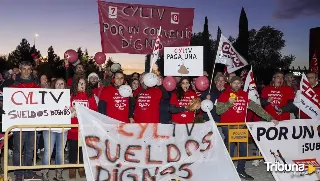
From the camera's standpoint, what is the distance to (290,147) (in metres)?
6.89

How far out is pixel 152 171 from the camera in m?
6.01

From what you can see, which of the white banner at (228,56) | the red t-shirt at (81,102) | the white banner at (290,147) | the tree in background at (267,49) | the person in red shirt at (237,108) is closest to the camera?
the white banner at (290,147)

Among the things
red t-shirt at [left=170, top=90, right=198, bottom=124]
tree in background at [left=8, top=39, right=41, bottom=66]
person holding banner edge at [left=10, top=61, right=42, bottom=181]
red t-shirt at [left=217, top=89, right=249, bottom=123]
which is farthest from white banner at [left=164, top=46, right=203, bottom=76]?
tree in background at [left=8, top=39, right=41, bottom=66]

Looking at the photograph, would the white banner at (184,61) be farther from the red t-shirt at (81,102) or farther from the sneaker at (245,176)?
the sneaker at (245,176)

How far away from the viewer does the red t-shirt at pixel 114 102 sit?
722cm

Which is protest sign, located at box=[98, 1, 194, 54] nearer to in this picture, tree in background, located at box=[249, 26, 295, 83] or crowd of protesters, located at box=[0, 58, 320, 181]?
crowd of protesters, located at box=[0, 58, 320, 181]

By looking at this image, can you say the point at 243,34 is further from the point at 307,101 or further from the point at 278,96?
the point at 307,101

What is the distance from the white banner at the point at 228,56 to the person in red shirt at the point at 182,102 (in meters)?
2.15

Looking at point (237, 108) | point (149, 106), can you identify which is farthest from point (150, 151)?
point (237, 108)

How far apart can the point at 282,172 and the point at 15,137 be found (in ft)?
15.0

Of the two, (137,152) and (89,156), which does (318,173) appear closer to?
(137,152)

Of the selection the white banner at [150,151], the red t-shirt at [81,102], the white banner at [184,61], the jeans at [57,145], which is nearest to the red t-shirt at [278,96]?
the white banner at [184,61]

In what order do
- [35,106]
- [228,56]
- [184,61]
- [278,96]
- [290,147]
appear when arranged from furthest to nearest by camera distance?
[228,56], [278,96], [184,61], [290,147], [35,106]

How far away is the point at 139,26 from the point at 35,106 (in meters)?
5.21
